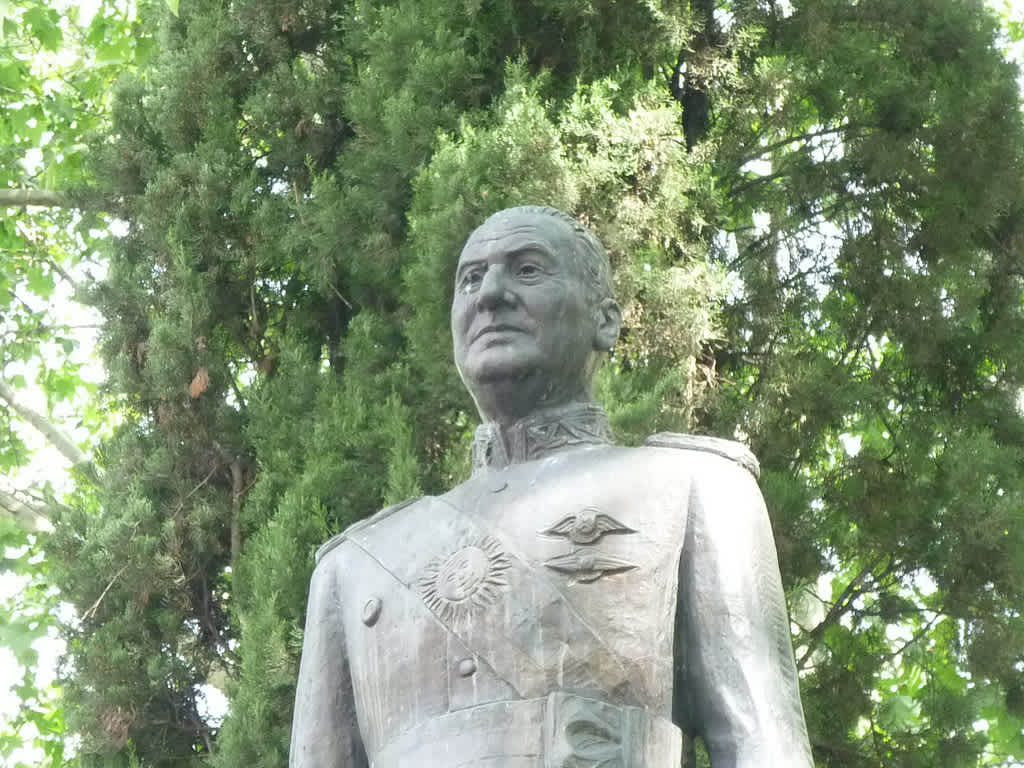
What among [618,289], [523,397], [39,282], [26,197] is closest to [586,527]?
[523,397]

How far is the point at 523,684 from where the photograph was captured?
4.68 meters

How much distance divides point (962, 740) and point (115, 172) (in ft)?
17.9

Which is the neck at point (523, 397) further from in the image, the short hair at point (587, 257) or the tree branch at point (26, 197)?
the tree branch at point (26, 197)

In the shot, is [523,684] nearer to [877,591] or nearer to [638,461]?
[638,461]

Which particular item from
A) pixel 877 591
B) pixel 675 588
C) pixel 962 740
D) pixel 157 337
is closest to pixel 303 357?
pixel 157 337

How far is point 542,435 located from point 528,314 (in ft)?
1.12

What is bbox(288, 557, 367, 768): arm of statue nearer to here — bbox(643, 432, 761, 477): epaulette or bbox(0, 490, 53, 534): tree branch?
bbox(643, 432, 761, 477): epaulette

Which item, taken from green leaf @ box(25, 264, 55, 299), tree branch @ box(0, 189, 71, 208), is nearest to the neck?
tree branch @ box(0, 189, 71, 208)

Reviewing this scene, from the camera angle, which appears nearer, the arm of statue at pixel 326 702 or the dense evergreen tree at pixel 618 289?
the arm of statue at pixel 326 702

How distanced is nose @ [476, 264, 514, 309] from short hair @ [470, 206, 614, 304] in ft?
0.77

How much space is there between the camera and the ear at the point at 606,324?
559 centimetres

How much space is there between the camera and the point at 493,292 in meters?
5.40

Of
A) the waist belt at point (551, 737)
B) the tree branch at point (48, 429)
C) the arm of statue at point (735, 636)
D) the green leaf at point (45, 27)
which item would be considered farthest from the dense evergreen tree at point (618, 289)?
Answer: the green leaf at point (45, 27)

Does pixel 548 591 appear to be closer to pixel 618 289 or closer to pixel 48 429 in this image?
pixel 618 289
